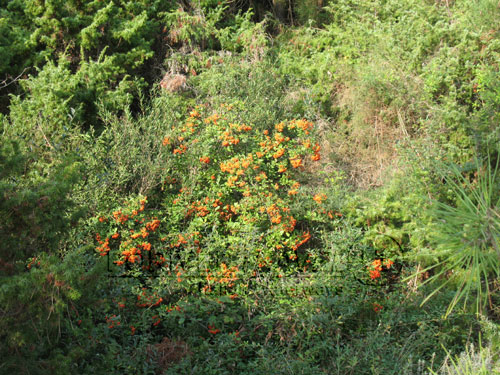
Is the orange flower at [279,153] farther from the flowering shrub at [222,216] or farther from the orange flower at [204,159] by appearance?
the orange flower at [204,159]

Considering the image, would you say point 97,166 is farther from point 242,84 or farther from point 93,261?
point 242,84

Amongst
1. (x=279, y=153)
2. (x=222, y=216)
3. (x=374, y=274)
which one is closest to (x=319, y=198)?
(x=279, y=153)

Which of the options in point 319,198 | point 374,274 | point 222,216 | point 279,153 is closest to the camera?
point 374,274

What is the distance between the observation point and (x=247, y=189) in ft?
15.6

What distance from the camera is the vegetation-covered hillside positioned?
3.08 metres

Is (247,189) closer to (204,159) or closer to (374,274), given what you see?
(204,159)

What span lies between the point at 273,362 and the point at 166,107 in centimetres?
321

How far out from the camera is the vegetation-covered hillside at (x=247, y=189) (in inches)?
121

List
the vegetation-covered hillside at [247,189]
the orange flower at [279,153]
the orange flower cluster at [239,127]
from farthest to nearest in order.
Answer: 1. the orange flower cluster at [239,127]
2. the orange flower at [279,153]
3. the vegetation-covered hillside at [247,189]

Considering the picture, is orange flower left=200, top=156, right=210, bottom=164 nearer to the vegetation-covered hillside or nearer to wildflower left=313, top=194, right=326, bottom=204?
the vegetation-covered hillside

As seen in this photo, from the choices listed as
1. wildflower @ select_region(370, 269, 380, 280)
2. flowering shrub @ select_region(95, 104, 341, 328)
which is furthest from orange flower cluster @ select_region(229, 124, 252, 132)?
wildflower @ select_region(370, 269, 380, 280)

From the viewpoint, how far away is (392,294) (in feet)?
14.2

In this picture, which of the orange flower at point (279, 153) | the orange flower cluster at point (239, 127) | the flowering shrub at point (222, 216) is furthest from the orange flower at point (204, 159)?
the orange flower at point (279, 153)

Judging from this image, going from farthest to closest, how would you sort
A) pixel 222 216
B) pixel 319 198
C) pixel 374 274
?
pixel 222 216, pixel 319 198, pixel 374 274
